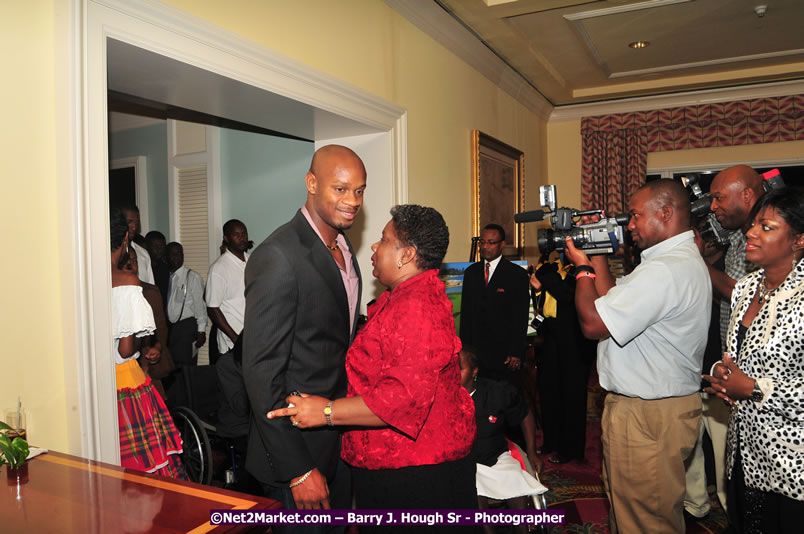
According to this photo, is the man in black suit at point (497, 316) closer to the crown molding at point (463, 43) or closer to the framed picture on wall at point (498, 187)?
the framed picture on wall at point (498, 187)

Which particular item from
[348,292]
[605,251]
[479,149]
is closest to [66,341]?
[348,292]

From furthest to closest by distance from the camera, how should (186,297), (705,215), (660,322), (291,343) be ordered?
(186,297) < (705,215) < (660,322) < (291,343)

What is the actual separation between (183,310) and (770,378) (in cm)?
451

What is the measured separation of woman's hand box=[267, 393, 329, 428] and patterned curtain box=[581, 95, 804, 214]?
20.2ft

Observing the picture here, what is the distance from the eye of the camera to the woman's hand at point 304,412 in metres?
1.51

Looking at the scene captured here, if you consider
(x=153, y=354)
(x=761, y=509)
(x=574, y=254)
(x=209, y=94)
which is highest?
(x=209, y=94)

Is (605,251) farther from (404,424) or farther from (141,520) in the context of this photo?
(141,520)

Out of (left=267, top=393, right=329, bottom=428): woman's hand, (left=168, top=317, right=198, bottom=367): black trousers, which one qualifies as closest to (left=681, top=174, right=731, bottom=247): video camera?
(left=267, top=393, right=329, bottom=428): woman's hand

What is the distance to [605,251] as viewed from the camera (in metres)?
2.42

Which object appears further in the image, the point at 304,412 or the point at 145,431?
the point at 145,431

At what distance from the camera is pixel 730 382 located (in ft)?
6.24

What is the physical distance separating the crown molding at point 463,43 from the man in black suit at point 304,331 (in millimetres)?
2241

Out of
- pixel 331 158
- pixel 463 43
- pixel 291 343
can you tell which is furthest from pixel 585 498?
pixel 463 43

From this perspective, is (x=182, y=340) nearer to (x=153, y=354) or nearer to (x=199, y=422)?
Result: (x=199, y=422)
